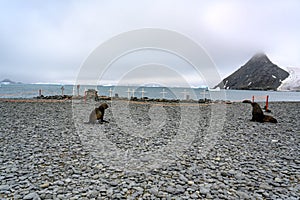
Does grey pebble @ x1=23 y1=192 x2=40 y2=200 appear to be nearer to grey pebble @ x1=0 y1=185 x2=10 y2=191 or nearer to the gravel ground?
the gravel ground

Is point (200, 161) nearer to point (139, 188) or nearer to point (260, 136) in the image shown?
point (139, 188)

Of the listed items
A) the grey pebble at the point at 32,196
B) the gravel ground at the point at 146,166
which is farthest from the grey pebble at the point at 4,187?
the grey pebble at the point at 32,196

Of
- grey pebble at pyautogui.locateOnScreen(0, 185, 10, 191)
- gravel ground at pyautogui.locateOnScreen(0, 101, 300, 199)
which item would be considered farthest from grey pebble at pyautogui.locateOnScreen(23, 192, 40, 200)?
grey pebble at pyautogui.locateOnScreen(0, 185, 10, 191)

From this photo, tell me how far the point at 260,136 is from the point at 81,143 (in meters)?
5.92

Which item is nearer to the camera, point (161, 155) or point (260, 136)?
point (161, 155)

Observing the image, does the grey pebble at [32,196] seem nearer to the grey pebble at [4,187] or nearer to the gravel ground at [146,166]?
the gravel ground at [146,166]

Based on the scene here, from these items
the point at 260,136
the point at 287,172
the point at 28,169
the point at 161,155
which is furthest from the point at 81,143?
the point at 260,136

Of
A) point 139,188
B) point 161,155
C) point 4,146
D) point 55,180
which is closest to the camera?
point 139,188

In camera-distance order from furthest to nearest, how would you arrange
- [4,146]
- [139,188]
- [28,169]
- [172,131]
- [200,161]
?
[172,131]
[4,146]
[200,161]
[28,169]
[139,188]

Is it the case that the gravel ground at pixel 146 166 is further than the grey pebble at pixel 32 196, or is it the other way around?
the gravel ground at pixel 146 166

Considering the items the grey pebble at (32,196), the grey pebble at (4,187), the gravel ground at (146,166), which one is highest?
the gravel ground at (146,166)

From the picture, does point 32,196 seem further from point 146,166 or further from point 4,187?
point 146,166

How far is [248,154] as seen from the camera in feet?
16.8

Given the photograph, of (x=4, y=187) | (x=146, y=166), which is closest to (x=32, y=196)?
(x=4, y=187)
